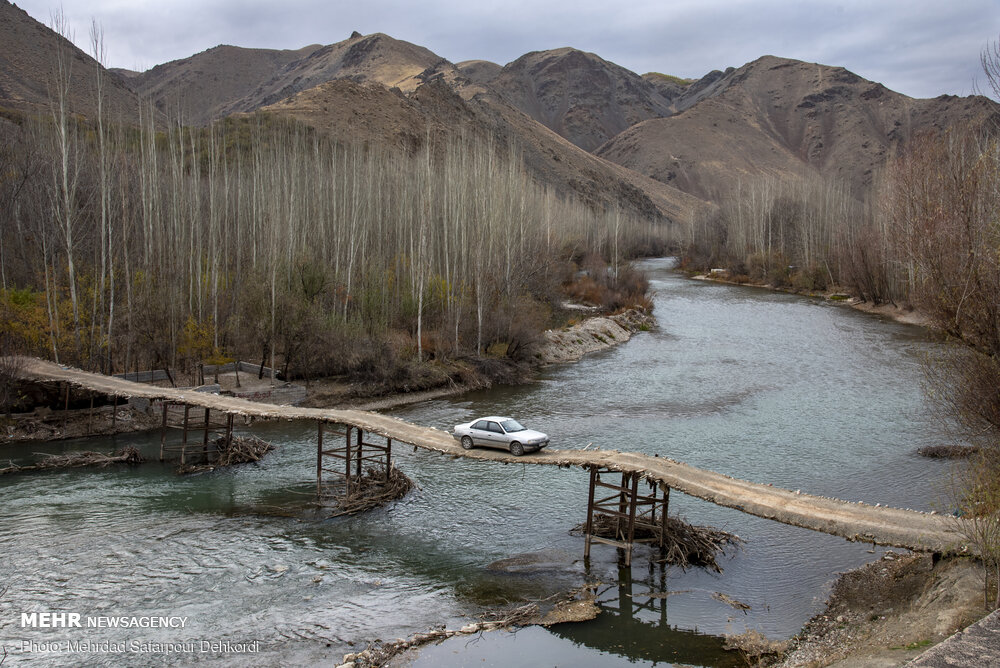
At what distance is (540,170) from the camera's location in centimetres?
14300

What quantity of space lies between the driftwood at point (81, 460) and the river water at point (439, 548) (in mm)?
723

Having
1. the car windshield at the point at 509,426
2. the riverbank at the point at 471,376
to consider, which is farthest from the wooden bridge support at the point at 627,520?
the riverbank at the point at 471,376

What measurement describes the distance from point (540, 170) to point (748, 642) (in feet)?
437

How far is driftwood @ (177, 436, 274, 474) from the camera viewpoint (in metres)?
28.6

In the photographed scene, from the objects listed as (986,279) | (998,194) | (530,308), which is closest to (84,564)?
(986,279)

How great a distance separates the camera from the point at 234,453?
96.3ft

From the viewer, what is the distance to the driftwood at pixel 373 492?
24.2 metres

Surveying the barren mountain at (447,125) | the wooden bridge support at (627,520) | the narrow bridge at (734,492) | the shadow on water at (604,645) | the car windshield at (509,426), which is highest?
the barren mountain at (447,125)

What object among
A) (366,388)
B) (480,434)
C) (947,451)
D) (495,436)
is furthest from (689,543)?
(366,388)

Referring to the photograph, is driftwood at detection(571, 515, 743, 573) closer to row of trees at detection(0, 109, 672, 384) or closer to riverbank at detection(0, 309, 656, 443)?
riverbank at detection(0, 309, 656, 443)


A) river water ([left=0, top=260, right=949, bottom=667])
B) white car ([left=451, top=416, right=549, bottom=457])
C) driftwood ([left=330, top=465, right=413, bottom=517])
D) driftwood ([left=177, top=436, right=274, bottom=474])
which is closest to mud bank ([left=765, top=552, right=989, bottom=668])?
river water ([left=0, top=260, right=949, bottom=667])

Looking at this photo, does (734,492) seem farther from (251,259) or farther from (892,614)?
(251,259)

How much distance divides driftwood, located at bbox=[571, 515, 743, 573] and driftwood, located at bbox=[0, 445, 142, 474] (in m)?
19.4

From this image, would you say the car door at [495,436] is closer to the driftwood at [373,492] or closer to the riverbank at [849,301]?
the driftwood at [373,492]
